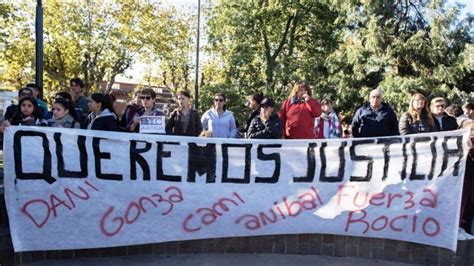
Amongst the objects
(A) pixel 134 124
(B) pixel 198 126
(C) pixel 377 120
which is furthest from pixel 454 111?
(A) pixel 134 124

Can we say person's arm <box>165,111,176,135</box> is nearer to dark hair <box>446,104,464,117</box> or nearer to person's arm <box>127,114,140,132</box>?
person's arm <box>127,114,140,132</box>

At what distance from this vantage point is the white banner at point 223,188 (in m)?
4.60

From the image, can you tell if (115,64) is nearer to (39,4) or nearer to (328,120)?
(39,4)

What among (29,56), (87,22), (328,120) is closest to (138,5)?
(87,22)

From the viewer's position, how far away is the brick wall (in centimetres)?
477

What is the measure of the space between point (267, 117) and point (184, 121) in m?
1.21

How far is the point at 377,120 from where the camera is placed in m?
5.59

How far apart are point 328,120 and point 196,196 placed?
3.58 meters

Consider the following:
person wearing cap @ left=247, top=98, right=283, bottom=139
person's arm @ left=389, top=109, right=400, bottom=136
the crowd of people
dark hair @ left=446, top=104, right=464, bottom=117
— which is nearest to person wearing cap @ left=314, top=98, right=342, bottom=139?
the crowd of people

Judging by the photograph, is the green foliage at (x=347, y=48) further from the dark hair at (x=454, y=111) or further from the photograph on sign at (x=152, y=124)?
the photograph on sign at (x=152, y=124)

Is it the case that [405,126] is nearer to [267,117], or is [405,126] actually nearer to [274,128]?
[274,128]

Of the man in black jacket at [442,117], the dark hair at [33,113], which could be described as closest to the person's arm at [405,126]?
the man in black jacket at [442,117]

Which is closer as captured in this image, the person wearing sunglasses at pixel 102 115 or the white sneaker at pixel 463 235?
the white sneaker at pixel 463 235

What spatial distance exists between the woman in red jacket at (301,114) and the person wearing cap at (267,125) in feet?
2.41
